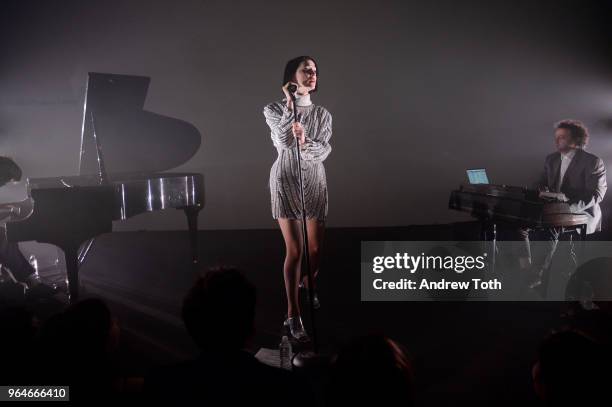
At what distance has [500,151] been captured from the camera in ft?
18.9

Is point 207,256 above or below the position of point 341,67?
below

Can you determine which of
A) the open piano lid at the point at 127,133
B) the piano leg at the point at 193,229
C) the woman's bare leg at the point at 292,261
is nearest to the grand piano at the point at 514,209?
the woman's bare leg at the point at 292,261

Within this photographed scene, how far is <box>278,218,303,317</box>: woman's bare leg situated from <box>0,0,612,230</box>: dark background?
127 inches

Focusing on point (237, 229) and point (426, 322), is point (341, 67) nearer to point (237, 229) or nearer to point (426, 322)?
point (237, 229)

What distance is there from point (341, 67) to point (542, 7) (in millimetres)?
2706

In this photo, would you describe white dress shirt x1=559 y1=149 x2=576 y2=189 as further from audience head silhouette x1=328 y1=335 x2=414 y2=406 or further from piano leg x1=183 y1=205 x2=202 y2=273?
audience head silhouette x1=328 y1=335 x2=414 y2=406

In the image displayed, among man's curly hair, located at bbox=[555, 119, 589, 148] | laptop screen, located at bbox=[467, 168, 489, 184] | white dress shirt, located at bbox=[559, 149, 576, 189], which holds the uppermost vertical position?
man's curly hair, located at bbox=[555, 119, 589, 148]

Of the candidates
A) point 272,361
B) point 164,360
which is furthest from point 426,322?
point 164,360

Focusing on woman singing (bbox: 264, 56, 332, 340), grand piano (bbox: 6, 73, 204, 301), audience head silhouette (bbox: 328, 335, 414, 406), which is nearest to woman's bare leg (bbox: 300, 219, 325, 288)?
woman singing (bbox: 264, 56, 332, 340)

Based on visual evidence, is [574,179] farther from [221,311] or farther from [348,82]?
[221,311]

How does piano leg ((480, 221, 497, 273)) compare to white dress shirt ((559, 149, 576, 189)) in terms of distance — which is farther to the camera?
white dress shirt ((559, 149, 576, 189))

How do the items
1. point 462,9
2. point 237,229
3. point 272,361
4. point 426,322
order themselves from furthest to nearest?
point 237,229 < point 462,9 < point 426,322 < point 272,361

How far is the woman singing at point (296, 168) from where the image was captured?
251 cm

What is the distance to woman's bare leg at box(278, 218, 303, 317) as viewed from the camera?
256cm
